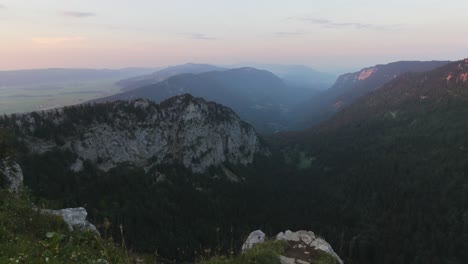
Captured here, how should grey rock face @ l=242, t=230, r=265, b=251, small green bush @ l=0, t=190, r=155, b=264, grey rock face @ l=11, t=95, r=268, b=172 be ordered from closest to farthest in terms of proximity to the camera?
small green bush @ l=0, t=190, r=155, b=264 → grey rock face @ l=242, t=230, r=265, b=251 → grey rock face @ l=11, t=95, r=268, b=172

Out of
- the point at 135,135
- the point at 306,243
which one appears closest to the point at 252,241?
the point at 306,243

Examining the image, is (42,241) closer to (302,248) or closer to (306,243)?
(302,248)

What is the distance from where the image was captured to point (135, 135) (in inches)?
6516

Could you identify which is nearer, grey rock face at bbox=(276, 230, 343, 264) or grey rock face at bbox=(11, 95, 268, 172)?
grey rock face at bbox=(276, 230, 343, 264)

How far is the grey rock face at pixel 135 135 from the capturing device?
137 m

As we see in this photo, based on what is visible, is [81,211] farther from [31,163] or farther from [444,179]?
[444,179]

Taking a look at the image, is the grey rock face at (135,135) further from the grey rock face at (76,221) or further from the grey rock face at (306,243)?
the grey rock face at (306,243)

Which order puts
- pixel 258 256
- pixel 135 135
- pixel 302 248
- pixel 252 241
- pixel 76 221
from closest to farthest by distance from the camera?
pixel 258 256
pixel 302 248
pixel 76 221
pixel 252 241
pixel 135 135

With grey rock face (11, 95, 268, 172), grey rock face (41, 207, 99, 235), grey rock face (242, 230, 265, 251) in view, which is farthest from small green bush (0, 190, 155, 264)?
grey rock face (11, 95, 268, 172)

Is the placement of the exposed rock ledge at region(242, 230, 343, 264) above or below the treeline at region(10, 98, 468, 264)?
above

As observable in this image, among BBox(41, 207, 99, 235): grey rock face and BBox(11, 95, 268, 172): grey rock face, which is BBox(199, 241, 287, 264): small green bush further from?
BBox(11, 95, 268, 172): grey rock face

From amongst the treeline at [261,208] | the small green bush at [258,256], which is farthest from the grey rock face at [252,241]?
the treeline at [261,208]

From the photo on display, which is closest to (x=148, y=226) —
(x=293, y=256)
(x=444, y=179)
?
(x=293, y=256)

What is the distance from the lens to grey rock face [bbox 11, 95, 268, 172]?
450 feet
